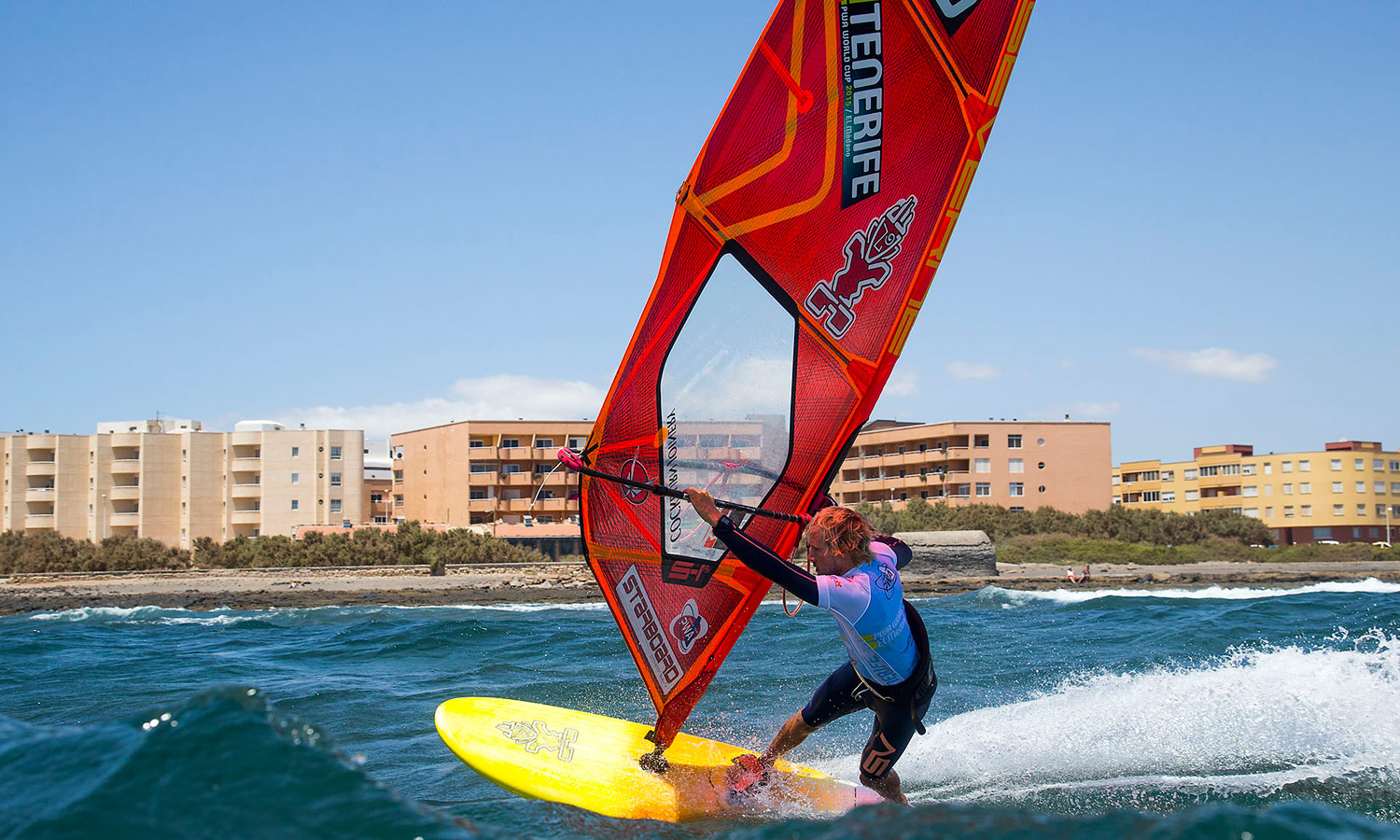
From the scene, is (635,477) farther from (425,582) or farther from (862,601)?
(425,582)

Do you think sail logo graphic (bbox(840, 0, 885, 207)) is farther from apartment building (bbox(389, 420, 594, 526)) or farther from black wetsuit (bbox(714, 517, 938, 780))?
apartment building (bbox(389, 420, 594, 526))

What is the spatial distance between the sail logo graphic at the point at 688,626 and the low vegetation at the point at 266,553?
28.0m

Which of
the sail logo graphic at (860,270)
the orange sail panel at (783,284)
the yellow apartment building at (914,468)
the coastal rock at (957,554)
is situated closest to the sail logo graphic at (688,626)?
the orange sail panel at (783,284)

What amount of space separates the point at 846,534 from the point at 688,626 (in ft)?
3.33

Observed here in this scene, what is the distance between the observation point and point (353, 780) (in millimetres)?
2510

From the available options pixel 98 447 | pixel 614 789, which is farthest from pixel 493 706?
pixel 98 447

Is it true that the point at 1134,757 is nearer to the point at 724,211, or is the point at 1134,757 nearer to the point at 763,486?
the point at 763,486

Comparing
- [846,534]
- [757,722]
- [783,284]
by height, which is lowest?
[757,722]

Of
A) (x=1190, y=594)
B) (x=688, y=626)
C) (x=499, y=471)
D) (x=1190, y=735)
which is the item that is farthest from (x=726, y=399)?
(x=499, y=471)

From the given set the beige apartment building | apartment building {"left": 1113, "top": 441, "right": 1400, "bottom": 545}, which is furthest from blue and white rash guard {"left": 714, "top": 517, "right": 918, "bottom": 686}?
apartment building {"left": 1113, "top": 441, "right": 1400, "bottom": 545}

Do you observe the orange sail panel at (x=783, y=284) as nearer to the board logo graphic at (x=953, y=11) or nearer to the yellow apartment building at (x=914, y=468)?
the board logo graphic at (x=953, y=11)

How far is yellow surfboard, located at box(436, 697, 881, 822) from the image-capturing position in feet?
14.3

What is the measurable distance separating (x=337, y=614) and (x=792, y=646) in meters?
11.2

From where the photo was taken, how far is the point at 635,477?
4613 millimetres
